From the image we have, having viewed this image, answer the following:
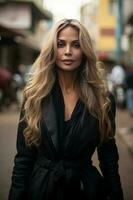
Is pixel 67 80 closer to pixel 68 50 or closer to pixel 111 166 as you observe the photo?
pixel 68 50

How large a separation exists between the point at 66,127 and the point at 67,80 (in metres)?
0.32

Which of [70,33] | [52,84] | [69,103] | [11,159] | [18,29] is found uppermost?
[18,29]

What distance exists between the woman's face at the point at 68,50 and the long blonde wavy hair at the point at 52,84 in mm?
29

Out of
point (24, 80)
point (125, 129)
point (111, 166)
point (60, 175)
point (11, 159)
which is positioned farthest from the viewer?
point (24, 80)

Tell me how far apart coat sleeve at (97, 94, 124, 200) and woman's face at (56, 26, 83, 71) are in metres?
0.30

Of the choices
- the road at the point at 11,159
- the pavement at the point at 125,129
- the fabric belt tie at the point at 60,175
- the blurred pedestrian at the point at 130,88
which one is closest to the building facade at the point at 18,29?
the blurred pedestrian at the point at 130,88

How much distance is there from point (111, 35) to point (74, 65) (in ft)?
213

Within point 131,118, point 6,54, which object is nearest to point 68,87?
point 131,118

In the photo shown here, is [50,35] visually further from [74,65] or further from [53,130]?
[53,130]

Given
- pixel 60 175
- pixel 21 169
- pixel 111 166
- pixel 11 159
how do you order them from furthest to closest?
pixel 11 159, pixel 111 166, pixel 21 169, pixel 60 175

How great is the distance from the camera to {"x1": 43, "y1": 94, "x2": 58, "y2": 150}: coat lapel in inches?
144

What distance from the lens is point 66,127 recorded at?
3699mm

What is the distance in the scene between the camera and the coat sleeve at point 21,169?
3.68 m

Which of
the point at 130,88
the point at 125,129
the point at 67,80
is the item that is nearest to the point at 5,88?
the point at 130,88
